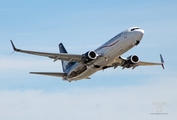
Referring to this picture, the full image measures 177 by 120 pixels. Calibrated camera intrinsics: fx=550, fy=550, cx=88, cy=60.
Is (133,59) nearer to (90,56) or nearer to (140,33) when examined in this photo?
(90,56)

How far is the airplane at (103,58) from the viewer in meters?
80.1

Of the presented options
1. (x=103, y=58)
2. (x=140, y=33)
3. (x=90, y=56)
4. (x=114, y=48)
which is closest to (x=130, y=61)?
(x=103, y=58)

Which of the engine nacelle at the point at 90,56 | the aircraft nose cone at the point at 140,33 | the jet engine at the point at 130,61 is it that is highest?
the aircraft nose cone at the point at 140,33

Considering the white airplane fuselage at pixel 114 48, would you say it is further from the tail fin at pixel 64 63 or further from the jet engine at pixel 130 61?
the tail fin at pixel 64 63

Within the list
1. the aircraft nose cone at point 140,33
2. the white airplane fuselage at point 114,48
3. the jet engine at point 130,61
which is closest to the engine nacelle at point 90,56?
the white airplane fuselage at point 114,48

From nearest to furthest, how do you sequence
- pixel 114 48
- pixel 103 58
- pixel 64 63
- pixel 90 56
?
1. pixel 114 48
2. pixel 103 58
3. pixel 90 56
4. pixel 64 63

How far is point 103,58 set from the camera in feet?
271

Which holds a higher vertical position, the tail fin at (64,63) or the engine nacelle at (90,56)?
the engine nacelle at (90,56)

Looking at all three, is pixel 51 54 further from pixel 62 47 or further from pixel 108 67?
pixel 62 47

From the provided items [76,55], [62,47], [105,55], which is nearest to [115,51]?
[105,55]

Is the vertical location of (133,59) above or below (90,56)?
below

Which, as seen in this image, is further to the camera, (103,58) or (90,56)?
(90,56)

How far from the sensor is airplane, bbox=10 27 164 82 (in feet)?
263

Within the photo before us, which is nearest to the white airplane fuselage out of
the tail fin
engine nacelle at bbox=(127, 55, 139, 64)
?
engine nacelle at bbox=(127, 55, 139, 64)
